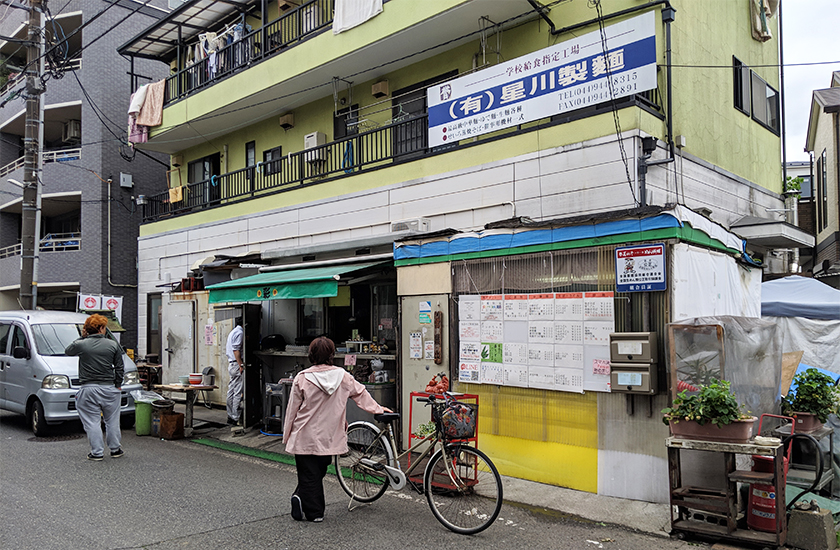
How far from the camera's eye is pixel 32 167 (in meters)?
14.6

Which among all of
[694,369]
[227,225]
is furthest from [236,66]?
[694,369]

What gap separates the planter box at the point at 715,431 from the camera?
5500mm

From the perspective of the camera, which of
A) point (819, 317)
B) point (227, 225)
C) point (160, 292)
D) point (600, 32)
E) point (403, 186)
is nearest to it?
point (600, 32)

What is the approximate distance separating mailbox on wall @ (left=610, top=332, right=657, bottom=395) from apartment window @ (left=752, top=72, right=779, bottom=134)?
927 centimetres

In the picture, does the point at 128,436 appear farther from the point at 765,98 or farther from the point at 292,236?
the point at 765,98

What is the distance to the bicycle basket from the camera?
616 centimetres

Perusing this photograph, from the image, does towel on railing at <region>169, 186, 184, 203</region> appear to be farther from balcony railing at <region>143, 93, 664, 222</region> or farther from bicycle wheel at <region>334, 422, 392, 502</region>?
bicycle wheel at <region>334, 422, 392, 502</region>

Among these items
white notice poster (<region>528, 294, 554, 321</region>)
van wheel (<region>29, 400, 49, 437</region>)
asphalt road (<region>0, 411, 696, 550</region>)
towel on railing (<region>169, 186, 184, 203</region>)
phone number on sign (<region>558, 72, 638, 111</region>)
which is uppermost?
towel on railing (<region>169, 186, 184, 203</region>)

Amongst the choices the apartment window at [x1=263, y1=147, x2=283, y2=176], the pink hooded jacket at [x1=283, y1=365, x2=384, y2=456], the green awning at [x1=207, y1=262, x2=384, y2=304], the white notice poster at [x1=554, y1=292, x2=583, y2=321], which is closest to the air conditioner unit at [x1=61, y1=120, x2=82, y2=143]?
the apartment window at [x1=263, y1=147, x2=283, y2=176]

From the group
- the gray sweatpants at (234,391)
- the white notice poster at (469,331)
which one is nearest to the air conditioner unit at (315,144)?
the gray sweatpants at (234,391)

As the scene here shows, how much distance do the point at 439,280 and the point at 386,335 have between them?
3151 millimetres

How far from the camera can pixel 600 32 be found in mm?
8930

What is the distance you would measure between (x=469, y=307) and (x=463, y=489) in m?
2.99

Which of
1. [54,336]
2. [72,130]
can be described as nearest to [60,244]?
[72,130]
